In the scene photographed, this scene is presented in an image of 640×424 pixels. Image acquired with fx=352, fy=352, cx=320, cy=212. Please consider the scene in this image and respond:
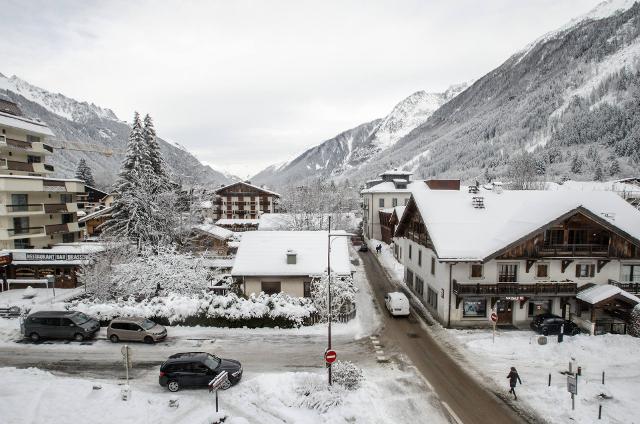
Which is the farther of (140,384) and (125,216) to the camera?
(125,216)

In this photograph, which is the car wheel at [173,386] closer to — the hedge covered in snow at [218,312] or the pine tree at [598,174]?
the hedge covered in snow at [218,312]

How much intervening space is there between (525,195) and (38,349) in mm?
40951

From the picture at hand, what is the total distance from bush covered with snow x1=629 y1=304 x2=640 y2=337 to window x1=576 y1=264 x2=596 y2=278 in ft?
12.6

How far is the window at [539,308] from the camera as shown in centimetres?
2864

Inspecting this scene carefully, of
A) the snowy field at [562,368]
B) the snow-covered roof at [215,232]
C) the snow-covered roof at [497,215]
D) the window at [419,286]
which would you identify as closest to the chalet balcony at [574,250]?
the snow-covered roof at [497,215]

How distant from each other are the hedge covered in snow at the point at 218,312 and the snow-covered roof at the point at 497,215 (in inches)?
511

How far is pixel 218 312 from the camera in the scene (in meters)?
27.8

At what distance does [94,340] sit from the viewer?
82.9 feet

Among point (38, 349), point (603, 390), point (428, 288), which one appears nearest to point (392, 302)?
point (428, 288)

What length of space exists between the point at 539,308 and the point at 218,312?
Answer: 2594 cm

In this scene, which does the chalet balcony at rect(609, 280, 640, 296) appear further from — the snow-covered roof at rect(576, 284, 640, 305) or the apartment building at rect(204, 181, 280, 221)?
the apartment building at rect(204, 181, 280, 221)

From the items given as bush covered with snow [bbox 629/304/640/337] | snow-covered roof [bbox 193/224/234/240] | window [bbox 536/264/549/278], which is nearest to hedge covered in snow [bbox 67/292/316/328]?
window [bbox 536/264/549/278]

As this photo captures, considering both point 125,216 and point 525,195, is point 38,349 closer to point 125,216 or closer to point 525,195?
point 125,216

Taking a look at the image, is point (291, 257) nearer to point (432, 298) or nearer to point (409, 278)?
point (432, 298)
